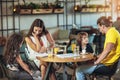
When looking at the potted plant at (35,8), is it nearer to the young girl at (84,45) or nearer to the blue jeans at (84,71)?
the young girl at (84,45)

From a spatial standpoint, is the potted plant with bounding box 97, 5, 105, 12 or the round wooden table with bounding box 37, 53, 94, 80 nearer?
the round wooden table with bounding box 37, 53, 94, 80

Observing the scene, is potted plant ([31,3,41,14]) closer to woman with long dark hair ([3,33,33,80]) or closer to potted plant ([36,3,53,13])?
potted plant ([36,3,53,13])

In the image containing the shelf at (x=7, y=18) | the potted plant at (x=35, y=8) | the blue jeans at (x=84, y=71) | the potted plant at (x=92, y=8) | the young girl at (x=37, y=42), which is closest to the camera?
the blue jeans at (x=84, y=71)

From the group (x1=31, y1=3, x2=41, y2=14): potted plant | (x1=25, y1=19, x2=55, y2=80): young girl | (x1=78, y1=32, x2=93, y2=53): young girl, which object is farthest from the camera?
(x1=31, y1=3, x2=41, y2=14): potted plant

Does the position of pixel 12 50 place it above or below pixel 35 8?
below

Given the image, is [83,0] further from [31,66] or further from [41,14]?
[31,66]

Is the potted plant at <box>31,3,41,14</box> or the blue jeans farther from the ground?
the potted plant at <box>31,3,41,14</box>

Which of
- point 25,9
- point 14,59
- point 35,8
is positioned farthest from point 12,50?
point 35,8

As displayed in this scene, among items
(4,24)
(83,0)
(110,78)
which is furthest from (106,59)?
(83,0)

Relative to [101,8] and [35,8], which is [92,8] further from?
[35,8]

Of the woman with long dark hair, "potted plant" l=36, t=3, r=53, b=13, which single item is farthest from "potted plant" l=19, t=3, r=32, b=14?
the woman with long dark hair

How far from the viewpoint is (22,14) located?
7.89m

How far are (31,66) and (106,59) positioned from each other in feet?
4.20

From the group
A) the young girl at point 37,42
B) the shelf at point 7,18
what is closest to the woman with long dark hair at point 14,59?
the young girl at point 37,42
